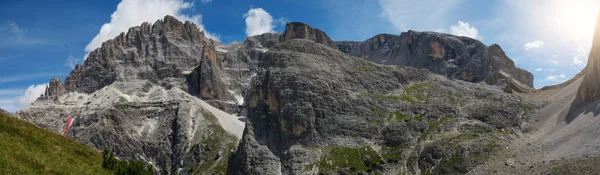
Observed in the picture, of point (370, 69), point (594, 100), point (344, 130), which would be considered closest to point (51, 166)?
point (344, 130)

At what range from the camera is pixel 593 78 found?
135 metres

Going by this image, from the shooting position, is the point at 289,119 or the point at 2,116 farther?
the point at 289,119

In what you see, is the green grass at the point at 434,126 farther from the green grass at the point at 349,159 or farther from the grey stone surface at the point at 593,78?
the grey stone surface at the point at 593,78

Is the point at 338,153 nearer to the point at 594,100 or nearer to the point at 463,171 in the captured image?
the point at 463,171

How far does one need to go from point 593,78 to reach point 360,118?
7219 cm

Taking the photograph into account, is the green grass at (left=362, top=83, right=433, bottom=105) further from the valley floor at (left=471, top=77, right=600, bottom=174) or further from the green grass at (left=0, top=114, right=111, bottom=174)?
the green grass at (left=0, top=114, right=111, bottom=174)

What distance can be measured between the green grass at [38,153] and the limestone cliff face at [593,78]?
136753mm

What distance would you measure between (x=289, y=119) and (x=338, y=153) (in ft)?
82.0

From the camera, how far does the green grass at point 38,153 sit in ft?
107

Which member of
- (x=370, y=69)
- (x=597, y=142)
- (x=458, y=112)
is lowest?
(x=597, y=142)

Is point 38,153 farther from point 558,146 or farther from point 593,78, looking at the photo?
point 593,78

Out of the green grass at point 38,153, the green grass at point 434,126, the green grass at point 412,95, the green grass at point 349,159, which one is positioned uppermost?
the green grass at point 412,95

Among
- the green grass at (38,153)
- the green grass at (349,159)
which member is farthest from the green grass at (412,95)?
the green grass at (38,153)

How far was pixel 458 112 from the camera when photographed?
16238 cm
